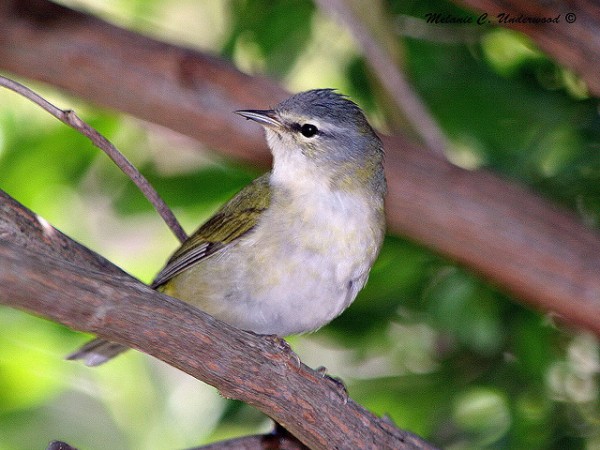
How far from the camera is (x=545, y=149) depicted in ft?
12.7

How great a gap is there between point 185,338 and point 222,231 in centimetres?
127

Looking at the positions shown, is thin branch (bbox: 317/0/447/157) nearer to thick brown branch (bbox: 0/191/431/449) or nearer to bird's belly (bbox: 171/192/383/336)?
bird's belly (bbox: 171/192/383/336)

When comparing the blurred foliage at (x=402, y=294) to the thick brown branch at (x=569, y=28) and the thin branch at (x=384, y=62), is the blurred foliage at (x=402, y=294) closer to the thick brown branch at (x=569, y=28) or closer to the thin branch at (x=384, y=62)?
the thin branch at (x=384, y=62)

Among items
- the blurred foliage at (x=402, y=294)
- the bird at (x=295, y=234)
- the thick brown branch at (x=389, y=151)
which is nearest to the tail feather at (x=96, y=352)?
the bird at (x=295, y=234)

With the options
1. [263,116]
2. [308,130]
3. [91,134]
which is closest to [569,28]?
[308,130]

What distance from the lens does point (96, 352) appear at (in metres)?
3.56

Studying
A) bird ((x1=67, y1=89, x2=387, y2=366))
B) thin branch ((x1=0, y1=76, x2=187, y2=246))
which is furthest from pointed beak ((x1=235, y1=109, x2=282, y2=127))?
thin branch ((x1=0, y1=76, x2=187, y2=246))

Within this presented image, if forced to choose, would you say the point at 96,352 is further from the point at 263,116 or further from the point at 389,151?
the point at 389,151

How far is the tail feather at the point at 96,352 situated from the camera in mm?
3533

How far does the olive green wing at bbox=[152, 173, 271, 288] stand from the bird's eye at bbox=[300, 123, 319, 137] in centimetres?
24

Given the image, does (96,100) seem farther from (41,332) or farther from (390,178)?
(390,178)

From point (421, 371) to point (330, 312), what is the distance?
0.67 m

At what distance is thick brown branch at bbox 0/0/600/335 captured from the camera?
11.4 ft

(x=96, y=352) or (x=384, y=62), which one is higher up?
(x=384, y=62)
